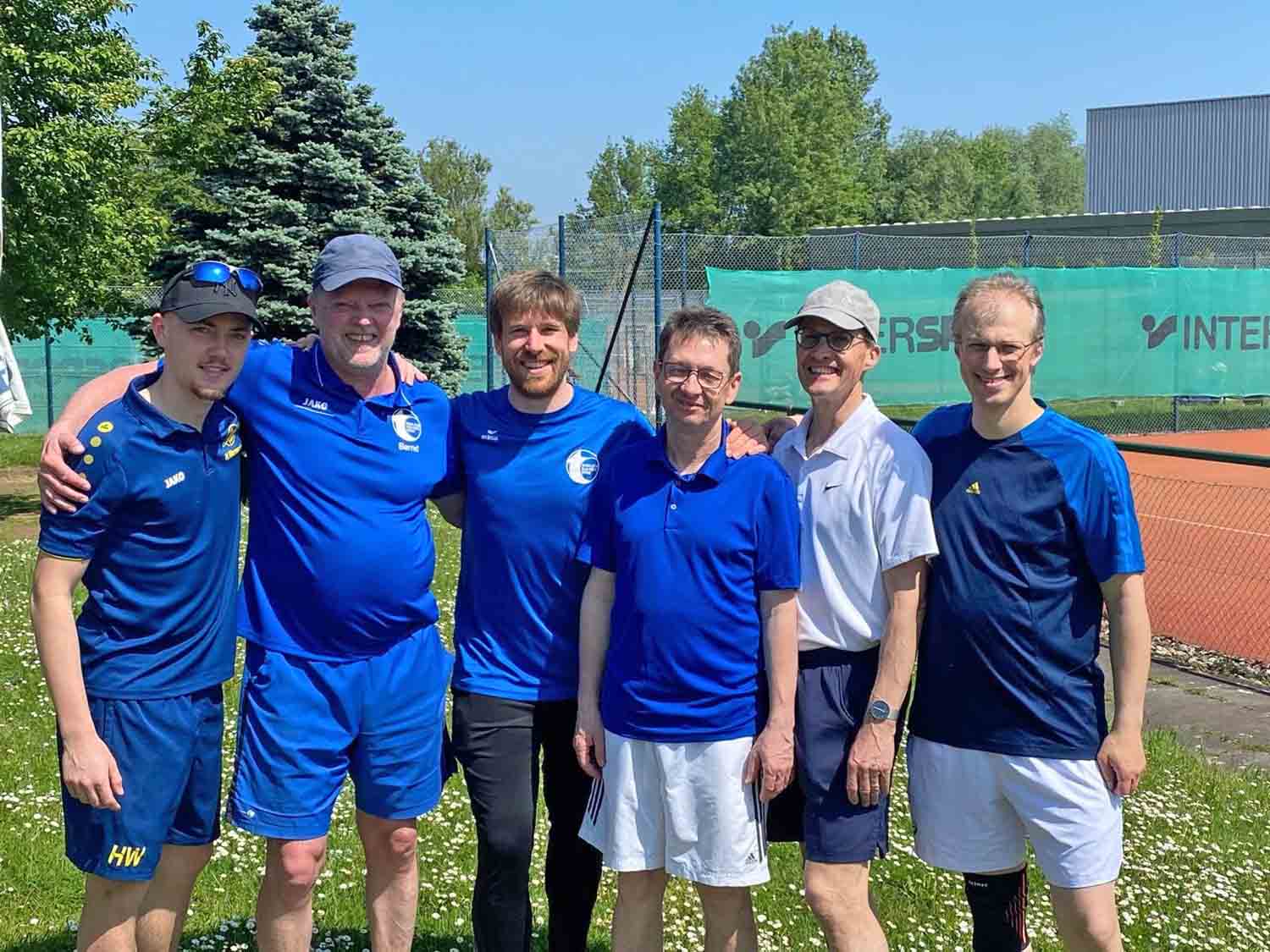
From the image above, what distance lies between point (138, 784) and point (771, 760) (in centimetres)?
157

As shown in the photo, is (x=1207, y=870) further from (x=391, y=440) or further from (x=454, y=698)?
(x=391, y=440)

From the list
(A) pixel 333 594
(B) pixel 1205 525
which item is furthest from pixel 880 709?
(B) pixel 1205 525

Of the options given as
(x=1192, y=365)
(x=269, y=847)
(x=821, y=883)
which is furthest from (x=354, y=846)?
(x=1192, y=365)

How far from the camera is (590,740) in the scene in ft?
11.2

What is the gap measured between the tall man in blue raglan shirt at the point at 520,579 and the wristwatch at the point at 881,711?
2.75 ft

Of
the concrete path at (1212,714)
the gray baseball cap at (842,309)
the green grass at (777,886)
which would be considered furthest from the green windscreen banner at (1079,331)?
the gray baseball cap at (842,309)

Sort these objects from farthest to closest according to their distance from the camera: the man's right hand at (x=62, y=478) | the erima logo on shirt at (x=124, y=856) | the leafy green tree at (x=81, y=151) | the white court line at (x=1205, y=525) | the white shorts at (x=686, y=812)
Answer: the leafy green tree at (x=81, y=151) → the white court line at (x=1205, y=525) → the white shorts at (x=686, y=812) → the erima logo on shirt at (x=124, y=856) → the man's right hand at (x=62, y=478)

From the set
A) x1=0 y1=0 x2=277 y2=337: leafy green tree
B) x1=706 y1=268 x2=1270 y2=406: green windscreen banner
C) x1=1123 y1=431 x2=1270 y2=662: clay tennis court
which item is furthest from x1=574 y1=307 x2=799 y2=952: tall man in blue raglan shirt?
x1=706 y1=268 x2=1270 y2=406: green windscreen banner

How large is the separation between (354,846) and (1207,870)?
3.22 m

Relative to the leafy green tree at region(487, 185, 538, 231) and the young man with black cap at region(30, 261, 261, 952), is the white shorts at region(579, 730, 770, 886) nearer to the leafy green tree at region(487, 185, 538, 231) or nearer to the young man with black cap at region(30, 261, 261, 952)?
the young man with black cap at region(30, 261, 261, 952)

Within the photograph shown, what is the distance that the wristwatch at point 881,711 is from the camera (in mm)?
3217

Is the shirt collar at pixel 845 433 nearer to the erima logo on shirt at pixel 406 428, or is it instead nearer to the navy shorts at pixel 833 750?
the navy shorts at pixel 833 750

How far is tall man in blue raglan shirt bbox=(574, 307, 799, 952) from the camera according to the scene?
3.24 metres

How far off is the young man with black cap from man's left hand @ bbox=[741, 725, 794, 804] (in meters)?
1.39
